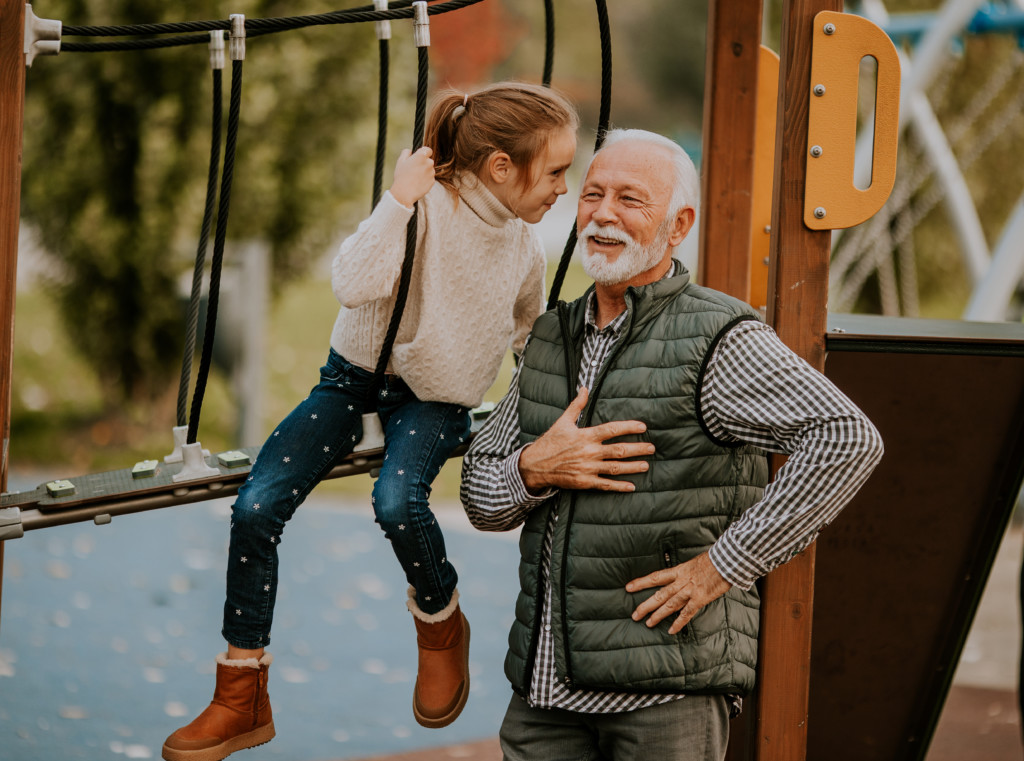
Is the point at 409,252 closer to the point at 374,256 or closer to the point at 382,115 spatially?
the point at 374,256

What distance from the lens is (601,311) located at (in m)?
2.34

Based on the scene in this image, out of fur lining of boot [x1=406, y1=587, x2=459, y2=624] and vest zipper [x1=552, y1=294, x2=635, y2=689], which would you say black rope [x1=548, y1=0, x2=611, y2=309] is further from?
fur lining of boot [x1=406, y1=587, x2=459, y2=624]

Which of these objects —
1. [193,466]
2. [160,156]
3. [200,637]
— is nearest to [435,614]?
[193,466]

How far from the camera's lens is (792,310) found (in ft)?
8.03

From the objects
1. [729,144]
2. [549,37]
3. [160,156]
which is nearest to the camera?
[549,37]

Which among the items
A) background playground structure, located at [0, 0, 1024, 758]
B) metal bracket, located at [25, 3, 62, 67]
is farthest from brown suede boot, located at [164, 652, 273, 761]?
metal bracket, located at [25, 3, 62, 67]

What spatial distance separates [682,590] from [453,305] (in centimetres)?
76

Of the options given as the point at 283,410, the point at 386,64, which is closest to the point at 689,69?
the point at 283,410

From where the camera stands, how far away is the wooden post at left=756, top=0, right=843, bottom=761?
2400 millimetres

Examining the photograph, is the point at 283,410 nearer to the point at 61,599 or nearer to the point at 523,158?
the point at 61,599

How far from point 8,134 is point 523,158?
100 cm

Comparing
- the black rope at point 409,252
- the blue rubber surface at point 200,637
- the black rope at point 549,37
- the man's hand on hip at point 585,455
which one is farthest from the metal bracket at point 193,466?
the blue rubber surface at point 200,637

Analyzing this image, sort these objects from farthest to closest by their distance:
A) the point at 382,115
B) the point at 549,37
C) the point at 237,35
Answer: the point at 549,37, the point at 382,115, the point at 237,35

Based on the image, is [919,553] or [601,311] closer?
[601,311]
